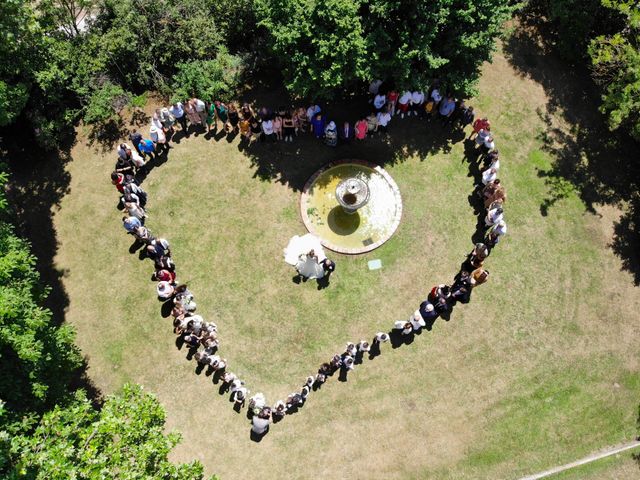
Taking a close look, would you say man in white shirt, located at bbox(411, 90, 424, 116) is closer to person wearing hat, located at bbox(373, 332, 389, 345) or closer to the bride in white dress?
the bride in white dress

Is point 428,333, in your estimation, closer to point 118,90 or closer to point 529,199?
point 529,199

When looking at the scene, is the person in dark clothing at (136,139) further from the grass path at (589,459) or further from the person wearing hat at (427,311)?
the grass path at (589,459)

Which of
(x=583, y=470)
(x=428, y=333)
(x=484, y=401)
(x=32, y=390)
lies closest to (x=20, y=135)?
(x=32, y=390)

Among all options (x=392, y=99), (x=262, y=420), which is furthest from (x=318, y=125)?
(x=262, y=420)

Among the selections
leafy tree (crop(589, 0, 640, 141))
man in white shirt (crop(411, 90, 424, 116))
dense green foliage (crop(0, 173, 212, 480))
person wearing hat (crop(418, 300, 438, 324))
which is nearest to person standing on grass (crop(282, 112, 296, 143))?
man in white shirt (crop(411, 90, 424, 116))

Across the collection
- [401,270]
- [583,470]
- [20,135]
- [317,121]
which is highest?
[20,135]
